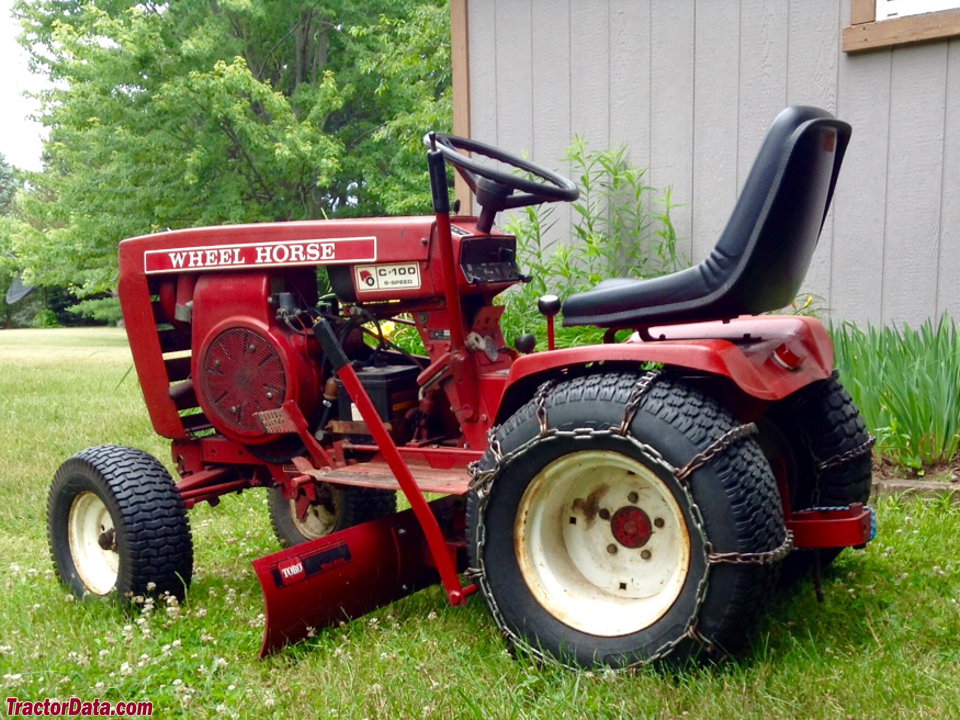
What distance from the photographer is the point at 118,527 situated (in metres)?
3.16

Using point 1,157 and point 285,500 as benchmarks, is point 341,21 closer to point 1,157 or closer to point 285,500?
point 285,500

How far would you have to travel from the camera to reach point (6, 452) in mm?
5715

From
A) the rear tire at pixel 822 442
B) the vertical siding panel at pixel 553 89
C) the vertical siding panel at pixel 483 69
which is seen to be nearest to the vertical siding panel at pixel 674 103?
the vertical siding panel at pixel 553 89

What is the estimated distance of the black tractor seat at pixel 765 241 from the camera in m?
2.19

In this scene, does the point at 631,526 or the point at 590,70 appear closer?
the point at 631,526

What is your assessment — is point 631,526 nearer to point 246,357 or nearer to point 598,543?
point 598,543

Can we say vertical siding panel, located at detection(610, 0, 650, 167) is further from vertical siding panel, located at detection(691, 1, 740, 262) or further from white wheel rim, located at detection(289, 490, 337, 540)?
white wheel rim, located at detection(289, 490, 337, 540)

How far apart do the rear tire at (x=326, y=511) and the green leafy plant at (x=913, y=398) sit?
2.01m

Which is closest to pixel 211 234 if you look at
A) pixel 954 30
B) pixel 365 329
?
pixel 365 329

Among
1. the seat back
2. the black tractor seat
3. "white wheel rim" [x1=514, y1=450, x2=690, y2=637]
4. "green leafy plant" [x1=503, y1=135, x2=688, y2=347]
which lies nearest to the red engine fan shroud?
"white wheel rim" [x1=514, y1=450, x2=690, y2=637]

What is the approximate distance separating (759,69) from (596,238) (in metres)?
1.27

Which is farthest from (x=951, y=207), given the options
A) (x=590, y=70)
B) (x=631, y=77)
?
(x=590, y=70)

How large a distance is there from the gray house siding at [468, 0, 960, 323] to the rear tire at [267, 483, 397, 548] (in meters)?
A: 2.72

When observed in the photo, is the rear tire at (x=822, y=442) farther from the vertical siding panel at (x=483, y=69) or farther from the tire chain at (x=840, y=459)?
the vertical siding panel at (x=483, y=69)
